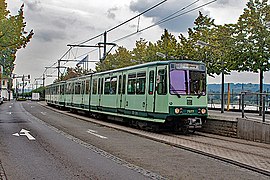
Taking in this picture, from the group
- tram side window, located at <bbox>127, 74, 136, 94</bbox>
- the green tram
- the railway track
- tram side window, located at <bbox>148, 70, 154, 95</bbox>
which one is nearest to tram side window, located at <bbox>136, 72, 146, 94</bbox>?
the green tram

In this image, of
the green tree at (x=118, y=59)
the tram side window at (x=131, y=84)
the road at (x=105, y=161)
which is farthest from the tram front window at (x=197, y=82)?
the green tree at (x=118, y=59)

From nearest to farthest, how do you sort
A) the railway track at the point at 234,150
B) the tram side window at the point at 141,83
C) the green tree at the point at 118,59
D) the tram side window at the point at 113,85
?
1. the railway track at the point at 234,150
2. the tram side window at the point at 141,83
3. the tram side window at the point at 113,85
4. the green tree at the point at 118,59

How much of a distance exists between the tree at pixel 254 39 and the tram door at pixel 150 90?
8935mm

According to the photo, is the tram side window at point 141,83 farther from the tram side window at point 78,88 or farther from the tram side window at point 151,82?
the tram side window at point 78,88

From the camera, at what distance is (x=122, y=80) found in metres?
22.9

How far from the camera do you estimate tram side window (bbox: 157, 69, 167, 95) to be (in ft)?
59.1

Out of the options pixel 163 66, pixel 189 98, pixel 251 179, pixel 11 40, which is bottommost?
pixel 251 179

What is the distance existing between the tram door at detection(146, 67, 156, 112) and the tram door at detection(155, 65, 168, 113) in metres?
0.29

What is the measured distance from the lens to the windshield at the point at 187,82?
17938mm

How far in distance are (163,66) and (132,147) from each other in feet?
17.7

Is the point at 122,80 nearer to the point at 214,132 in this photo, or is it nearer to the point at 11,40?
the point at 214,132

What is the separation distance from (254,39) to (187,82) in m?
9.30

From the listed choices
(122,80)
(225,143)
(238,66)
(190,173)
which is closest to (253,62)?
(238,66)

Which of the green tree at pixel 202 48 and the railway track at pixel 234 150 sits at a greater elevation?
the green tree at pixel 202 48
